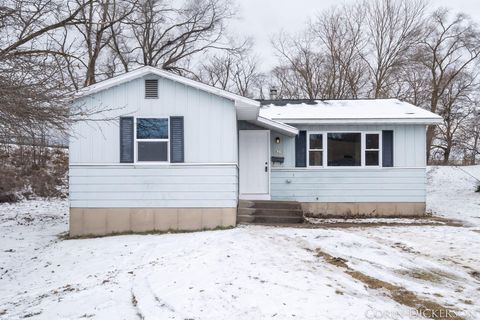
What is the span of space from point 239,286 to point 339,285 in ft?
4.21

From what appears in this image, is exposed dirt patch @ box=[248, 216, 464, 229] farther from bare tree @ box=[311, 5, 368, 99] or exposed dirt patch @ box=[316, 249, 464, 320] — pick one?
bare tree @ box=[311, 5, 368, 99]

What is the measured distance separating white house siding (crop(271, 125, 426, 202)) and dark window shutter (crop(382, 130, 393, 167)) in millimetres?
120

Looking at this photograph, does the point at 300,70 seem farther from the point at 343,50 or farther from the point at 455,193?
the point at 455,193

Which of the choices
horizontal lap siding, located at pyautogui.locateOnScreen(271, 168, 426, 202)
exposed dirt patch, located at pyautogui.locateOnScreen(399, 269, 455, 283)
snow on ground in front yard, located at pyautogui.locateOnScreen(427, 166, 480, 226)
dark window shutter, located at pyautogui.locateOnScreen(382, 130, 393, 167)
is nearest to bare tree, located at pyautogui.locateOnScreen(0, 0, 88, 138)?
exposed dirt patch, located at pyautogui.locateOnScreen(399, 269, 455, 283)

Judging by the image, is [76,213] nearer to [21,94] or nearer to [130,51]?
[21,94]

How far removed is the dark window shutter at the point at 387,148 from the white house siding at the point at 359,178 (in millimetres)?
120

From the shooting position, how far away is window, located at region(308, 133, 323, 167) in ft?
40.4

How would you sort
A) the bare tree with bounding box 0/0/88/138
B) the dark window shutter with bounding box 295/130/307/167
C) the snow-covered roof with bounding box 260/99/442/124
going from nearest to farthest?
the bare tree with bounding box 0/0/88/138
the snow-covered roof with bounding box 260/99/442/124
the dark window shutter with bounding box 295/130/307/167

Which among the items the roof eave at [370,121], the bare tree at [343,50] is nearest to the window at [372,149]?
the roof eave at [370,121]

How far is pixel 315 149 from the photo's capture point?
1236 cm

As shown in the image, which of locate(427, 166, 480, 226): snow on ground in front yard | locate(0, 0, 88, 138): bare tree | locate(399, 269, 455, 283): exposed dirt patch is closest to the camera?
locate(0, 0, 88, 138): bare tree

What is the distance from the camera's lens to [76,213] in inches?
388

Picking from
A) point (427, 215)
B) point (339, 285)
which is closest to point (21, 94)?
point (339, 285)

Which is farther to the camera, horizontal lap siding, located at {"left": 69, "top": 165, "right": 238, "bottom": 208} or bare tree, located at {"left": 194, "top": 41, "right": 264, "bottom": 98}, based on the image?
bare tree, located at {"left": 194, "top": 41, "right": 264, "bottom": 98}
